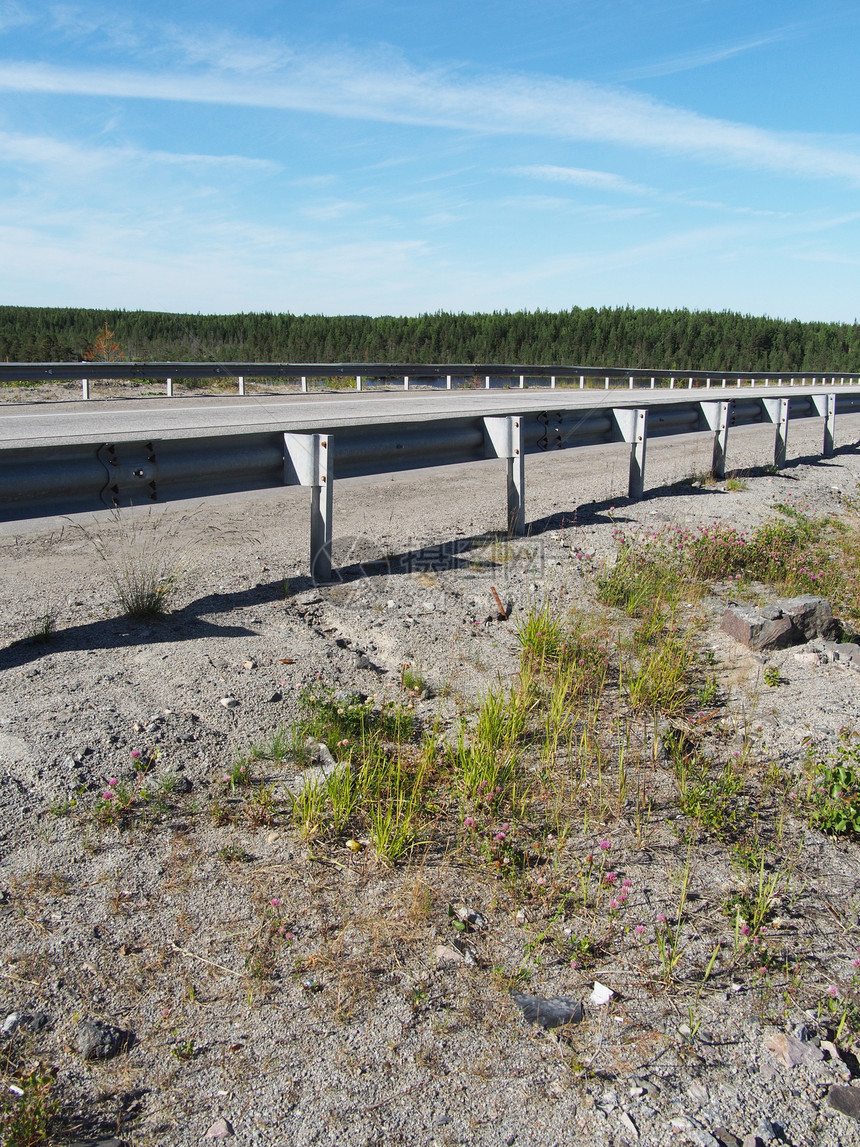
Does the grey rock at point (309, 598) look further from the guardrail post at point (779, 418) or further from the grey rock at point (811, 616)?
the guardrail post at point (779, 418)

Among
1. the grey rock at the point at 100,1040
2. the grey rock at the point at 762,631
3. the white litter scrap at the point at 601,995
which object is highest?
the grey rock at the point at 762,631

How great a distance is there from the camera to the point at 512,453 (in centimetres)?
687

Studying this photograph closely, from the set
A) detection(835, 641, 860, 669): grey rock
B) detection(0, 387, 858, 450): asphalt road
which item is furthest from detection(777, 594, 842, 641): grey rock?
detection(0, 387, 858, 450): asphalt road

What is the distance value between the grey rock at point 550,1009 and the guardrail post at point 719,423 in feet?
28.0

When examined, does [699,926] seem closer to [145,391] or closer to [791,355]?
[145,391]

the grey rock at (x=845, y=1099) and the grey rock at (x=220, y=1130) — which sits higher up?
the grey rock at (x=220, y=1130)

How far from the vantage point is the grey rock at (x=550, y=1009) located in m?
2.32

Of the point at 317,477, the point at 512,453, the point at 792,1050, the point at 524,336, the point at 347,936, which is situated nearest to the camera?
the point at 792,1050

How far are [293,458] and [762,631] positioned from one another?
3006 millimetres

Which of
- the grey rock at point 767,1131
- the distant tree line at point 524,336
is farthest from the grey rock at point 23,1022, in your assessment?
the distant tree line at point 524,336

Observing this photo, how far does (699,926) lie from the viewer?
2730 mm

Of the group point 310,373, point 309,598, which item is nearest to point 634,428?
point 309,598

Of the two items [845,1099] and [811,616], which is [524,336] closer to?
[811,616]

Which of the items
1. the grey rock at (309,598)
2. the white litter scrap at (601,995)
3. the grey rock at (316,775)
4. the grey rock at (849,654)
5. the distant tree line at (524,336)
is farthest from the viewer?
the distant tree line at (524,336)
